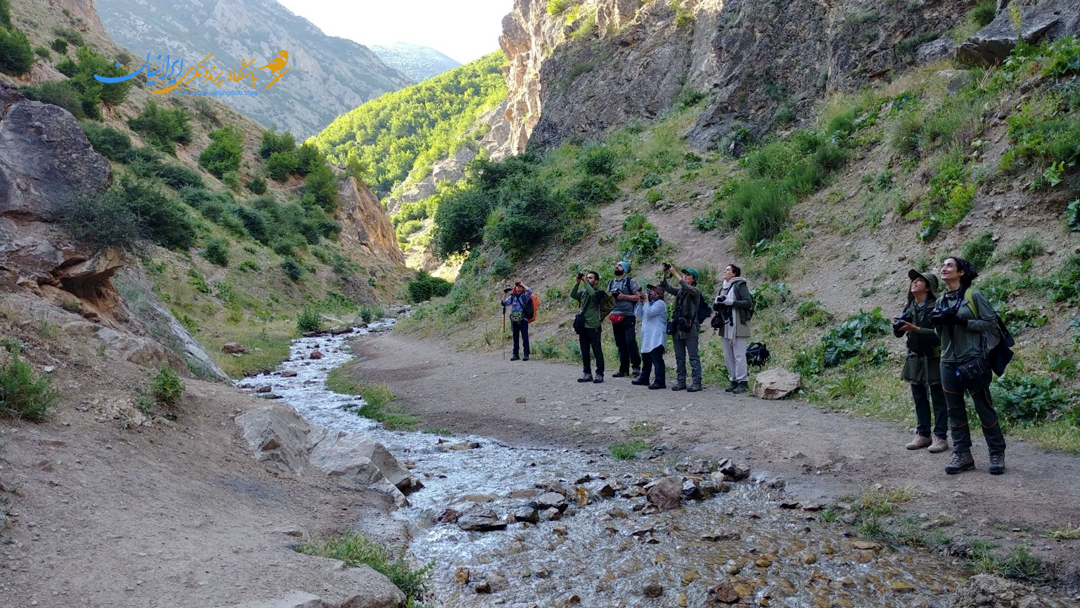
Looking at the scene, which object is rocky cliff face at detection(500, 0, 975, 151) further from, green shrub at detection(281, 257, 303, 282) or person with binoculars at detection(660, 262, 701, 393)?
green shrub at detection(281, 257, 303, 282)

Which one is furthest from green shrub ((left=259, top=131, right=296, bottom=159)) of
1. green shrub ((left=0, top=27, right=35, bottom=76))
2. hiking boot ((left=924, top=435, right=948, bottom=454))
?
hiking boot ((left=924, top=435, right=948, bottom=454))

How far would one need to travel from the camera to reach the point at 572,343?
14.8 m

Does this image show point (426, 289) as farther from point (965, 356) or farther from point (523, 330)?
point (965, 356)

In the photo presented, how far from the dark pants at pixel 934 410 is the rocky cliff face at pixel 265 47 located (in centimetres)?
13514

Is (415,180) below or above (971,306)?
above

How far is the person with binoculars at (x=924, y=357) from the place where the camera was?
6.08 m

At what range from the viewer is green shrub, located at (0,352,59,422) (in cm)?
523

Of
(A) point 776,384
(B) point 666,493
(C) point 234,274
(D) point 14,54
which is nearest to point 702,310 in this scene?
(A) point 776,384

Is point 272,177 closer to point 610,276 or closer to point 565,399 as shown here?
point 610,276

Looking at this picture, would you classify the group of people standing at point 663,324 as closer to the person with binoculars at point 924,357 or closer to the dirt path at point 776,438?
the dirt path at point 776,438

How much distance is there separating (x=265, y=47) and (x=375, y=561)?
6874 inches

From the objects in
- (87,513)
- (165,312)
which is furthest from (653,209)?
(87,513)

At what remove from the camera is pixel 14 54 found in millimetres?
32875

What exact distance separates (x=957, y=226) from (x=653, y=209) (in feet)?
34.0
